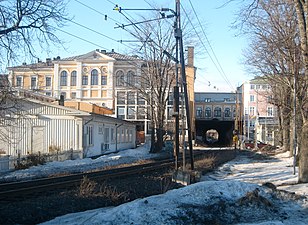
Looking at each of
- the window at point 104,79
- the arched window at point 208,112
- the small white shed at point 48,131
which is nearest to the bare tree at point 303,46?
the small white shed at point 48,131

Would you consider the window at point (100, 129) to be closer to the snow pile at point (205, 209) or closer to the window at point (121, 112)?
the snow pile at point (205, 209)

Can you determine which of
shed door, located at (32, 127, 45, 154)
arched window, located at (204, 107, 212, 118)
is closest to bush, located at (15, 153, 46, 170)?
shed door, located at (32, 127, 45, 154)

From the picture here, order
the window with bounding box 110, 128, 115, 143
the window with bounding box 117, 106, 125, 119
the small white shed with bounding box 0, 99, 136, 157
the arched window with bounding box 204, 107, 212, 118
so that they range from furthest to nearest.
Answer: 1. the arched window with bounding box 204, 107, 212, 118
2. the window with bounding box 117, 106, 125, 119
3. the window with bounding box 110, 128, 115, 143
4. the small white shed with bounding box 0, 99, 136, 157

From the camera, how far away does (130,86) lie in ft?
156

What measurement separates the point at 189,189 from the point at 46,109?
2516 cm

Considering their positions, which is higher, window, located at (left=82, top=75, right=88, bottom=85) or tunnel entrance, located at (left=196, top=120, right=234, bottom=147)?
window, located at (left=82, top=75, right=88, bottom=85)

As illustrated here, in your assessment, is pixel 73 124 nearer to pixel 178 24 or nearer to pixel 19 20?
pixel 178 24

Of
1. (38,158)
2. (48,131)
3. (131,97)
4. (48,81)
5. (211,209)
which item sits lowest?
(38,158)

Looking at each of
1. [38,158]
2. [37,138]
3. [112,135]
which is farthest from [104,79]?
[38,158]

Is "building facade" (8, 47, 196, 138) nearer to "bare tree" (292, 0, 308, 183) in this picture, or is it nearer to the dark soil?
"bare tree" (292, 0, 308, 183)

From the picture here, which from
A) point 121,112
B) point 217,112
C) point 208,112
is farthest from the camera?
point 208,112

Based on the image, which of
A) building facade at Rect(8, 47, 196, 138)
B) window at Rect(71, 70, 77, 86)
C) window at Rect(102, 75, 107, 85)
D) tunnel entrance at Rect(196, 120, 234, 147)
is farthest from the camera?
tunnel entrance at Rect(196, 120, 234, 147)

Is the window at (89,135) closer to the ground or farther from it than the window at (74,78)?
closer to the ground

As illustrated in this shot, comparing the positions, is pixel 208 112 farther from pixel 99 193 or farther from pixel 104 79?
pixel 99 193
